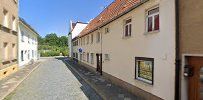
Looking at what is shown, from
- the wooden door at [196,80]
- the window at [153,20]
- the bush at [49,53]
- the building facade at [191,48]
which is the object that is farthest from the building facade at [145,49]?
the bush at [49,53]

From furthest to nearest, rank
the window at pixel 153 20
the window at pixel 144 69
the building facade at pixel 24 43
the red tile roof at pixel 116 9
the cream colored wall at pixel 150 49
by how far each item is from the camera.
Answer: the building facade at pixel 24 43 → the red tile roof at pixel 116 9 → the window at pixel 144 69 → the window at pixel 153 20 → the cream colored wall at pixel 150 49

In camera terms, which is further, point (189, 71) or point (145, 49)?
point (145, 49)

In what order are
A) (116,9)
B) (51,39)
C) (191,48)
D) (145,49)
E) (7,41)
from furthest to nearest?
(51,39) < (7,41) < (116,9) < (145,49) < (191,48)

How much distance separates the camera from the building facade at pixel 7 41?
17.7 metres

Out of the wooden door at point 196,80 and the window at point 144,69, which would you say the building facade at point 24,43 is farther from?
the wooden door at point 196,80

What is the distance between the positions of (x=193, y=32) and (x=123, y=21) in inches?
272

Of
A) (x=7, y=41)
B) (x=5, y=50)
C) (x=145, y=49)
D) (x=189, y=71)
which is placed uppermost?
(x=7, y=41)

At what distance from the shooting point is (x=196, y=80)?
7.64m

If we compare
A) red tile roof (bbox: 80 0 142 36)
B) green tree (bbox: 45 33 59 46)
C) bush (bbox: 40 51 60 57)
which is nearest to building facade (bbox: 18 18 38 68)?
red tile roof (bbox: 80 0 142 36)

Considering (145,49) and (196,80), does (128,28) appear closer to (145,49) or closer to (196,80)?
(145,49)

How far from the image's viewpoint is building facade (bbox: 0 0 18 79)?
17727mm

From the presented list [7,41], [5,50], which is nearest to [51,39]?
[7,41]

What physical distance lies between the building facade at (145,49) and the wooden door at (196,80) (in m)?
0.71

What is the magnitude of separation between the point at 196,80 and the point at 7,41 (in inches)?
639
